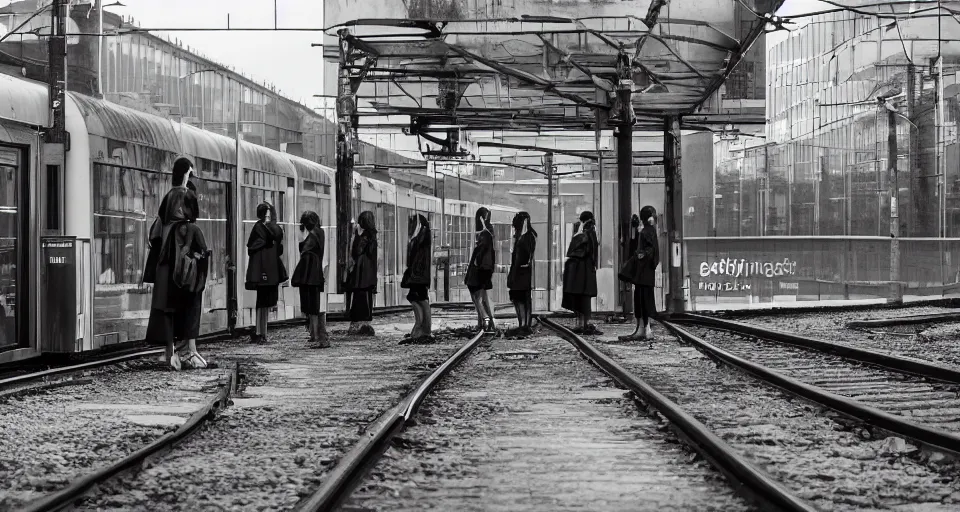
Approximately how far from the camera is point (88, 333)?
1288cm

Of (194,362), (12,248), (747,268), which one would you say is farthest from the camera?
(747,268)

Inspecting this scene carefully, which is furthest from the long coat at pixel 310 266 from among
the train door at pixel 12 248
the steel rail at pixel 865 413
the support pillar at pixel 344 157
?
the steel rail at pixel 865 413

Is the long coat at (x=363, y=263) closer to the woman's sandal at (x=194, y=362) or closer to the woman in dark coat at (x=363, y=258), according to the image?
the woman in dark coat at (x=363, y=258)

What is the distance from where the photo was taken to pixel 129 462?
5996 mm

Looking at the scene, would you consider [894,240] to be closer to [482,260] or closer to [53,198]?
[482,260]

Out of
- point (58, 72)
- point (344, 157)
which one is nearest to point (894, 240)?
point (344, 157)

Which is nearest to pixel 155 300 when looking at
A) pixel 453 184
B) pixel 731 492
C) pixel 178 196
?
pixel 178 196

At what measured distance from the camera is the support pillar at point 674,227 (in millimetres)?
23297

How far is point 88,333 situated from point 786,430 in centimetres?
811

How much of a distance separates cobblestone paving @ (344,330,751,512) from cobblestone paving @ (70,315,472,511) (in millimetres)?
425

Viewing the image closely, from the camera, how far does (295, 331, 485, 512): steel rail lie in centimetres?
510

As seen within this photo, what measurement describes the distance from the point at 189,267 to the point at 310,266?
405 cm

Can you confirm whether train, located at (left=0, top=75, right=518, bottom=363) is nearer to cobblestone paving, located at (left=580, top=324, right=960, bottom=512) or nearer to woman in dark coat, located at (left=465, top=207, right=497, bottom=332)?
woman in dark coat, located at (left=465, top=207, right=497, bottom=332)

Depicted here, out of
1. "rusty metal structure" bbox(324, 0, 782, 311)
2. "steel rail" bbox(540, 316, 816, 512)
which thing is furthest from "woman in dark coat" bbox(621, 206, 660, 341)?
"steel rail" bbox(540, 316, 816, 512)
